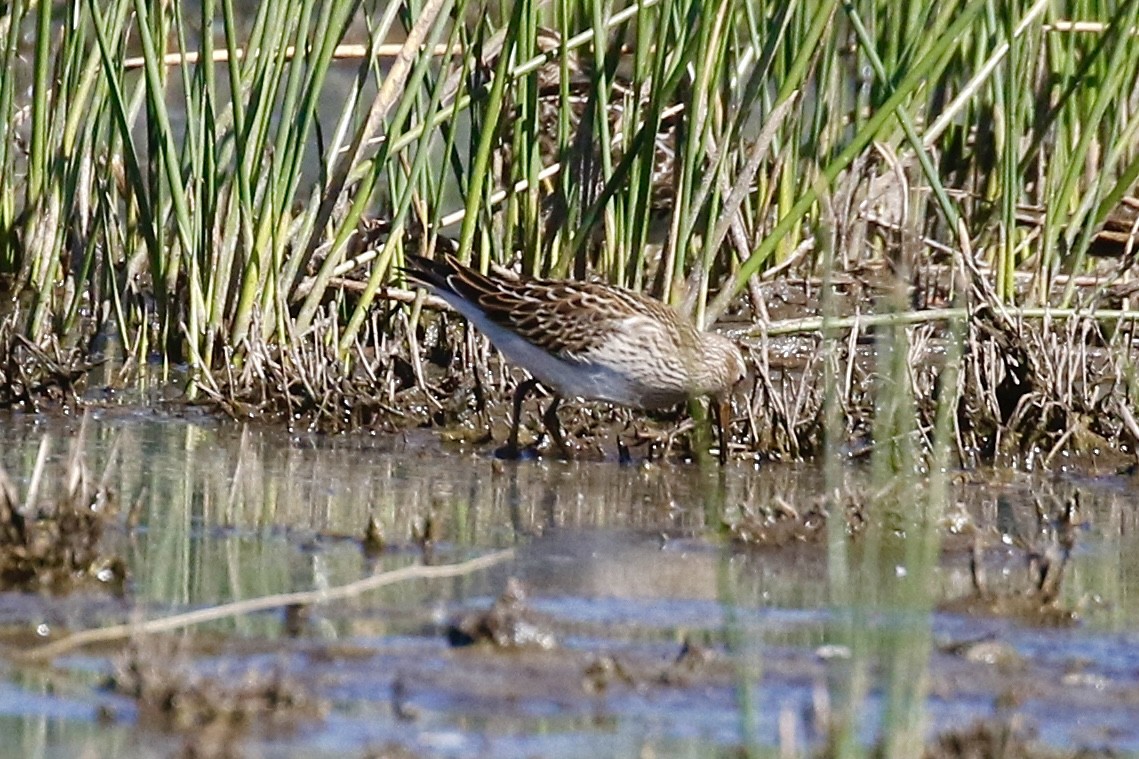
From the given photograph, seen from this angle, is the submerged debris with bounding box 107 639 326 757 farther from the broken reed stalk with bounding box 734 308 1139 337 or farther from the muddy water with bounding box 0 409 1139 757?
the broken reed stalk with bounding box 734 308 1139 337

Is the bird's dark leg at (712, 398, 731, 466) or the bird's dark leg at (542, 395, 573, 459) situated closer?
the bird's dark leg at (712, 398, 731, 466)

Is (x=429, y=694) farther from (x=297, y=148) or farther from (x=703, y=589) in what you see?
(x=297, y=148)

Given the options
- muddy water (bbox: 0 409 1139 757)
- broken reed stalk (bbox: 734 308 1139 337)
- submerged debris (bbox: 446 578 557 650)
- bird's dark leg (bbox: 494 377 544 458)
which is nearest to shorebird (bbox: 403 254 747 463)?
bird's dark leg (bbox: 494 377 544 458)

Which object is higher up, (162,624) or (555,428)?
(162,624)

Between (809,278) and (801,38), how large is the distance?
5.02 ft

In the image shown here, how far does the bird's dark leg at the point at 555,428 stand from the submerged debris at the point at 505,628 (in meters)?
3.16

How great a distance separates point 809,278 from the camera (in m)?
9.79

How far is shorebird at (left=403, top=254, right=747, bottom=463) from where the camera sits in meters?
7.88

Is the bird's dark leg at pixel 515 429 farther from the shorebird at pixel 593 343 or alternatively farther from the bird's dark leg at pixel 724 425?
the bird's dark leg at pixel 724 425

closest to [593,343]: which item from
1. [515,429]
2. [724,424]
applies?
[515,429]

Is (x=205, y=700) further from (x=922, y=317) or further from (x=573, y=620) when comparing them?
(x=922, y=317)

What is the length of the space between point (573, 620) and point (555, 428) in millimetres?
2982

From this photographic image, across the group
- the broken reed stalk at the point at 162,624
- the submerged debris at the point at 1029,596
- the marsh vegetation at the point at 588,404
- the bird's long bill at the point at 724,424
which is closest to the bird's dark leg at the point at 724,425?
the bird's long bill at the point at 724,424

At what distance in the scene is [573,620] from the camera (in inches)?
195
